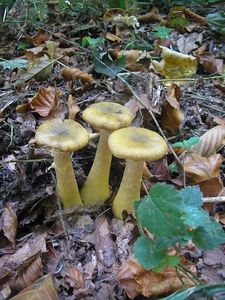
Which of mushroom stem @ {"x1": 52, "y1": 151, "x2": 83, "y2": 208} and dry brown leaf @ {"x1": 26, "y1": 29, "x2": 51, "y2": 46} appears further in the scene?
dry brown leaf @ {"x1": 26, "y1": 29, "x2": 51, "y2": 46}

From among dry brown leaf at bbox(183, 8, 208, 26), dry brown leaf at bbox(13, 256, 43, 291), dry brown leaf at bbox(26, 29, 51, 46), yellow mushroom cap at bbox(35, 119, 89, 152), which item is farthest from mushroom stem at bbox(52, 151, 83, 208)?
dry brown leaf at bbox(183, 8, 208, 26)

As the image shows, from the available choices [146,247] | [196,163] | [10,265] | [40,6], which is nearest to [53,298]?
[10,265]

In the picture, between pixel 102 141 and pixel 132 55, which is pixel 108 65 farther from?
pixel 102 141

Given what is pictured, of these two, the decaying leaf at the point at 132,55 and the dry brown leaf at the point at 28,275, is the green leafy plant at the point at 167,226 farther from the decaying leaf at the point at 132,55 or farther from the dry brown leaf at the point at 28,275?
the decaying leaf at the point at 132,55

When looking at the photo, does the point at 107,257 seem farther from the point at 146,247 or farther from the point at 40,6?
the point at 40,6

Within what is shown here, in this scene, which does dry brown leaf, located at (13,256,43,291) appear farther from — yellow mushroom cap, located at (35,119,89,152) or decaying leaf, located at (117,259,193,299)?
yellow mushroom cap, located at (35,119,89,152)

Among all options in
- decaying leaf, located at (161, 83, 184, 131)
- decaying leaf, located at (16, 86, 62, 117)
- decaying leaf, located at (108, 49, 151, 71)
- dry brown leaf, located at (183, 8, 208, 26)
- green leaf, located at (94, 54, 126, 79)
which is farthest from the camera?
dry brown leaf, located at (183, 8, 208, 26)
